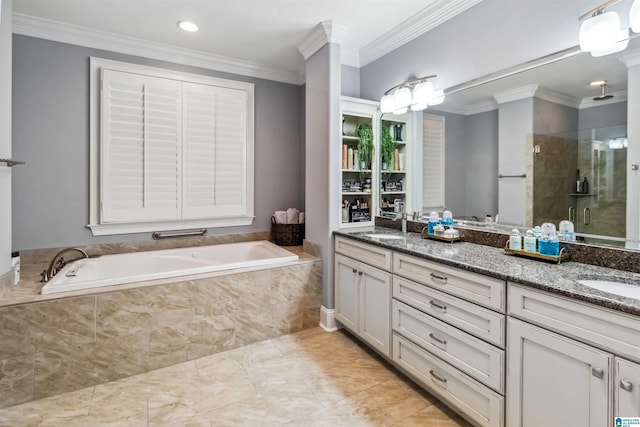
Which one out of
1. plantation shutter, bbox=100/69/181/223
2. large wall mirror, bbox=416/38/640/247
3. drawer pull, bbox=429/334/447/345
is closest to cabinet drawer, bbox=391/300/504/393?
drawer pull, bbox=429/334/447/345

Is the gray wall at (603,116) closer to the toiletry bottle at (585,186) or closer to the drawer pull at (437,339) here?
the toiletry bottle at (585,186)

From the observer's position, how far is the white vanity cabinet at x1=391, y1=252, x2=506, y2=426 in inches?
56.0

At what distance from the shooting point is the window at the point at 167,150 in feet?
9.23

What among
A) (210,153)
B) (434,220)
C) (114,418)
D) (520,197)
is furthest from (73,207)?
(520,197)

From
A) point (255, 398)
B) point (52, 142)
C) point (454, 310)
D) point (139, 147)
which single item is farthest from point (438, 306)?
point (52, 142)

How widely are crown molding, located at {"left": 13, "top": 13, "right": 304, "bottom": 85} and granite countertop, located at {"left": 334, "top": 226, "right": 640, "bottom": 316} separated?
2.41m

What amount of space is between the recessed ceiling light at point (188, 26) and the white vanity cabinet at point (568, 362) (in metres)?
2.91

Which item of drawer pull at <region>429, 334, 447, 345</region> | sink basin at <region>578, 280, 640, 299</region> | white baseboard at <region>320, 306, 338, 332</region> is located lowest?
white baseboard at <region>320, 306, 338, 332</region>

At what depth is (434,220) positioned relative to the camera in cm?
237

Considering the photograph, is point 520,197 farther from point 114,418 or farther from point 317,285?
point 114,418

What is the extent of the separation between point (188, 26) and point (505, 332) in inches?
120

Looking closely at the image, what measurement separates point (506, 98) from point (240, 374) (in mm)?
2480

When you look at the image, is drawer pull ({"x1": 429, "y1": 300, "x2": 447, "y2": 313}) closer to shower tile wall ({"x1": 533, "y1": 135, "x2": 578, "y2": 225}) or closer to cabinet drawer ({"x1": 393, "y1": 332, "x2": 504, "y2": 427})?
cabinet drawer ({"x1": 393, "y1": 332, "x2": 504, "y2": 427})

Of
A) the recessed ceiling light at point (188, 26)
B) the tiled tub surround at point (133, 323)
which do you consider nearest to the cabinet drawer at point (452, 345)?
the tiled tub surround at point (133, 323)
